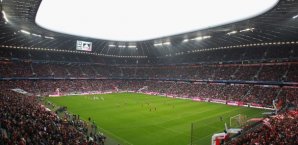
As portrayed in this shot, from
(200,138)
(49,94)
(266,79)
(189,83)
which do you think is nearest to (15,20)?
(49,94)

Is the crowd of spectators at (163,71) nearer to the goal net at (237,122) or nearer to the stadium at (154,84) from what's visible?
the stadium at (154,84)

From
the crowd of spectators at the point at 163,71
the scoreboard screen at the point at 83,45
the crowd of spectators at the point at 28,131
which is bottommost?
the crowd of spectators at the point at 163,71

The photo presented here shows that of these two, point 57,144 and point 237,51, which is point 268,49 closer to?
point 237,51

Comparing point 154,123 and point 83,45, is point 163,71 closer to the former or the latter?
point 83,45

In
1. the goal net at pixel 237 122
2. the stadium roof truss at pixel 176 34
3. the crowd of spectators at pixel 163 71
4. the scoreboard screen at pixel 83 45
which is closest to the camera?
the goal net at pixel 237 122

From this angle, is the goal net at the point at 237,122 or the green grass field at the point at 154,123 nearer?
the green grass field at the point at 154,123

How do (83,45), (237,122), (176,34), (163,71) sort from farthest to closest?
(163,71), (83,45), (176,34), (237,122)

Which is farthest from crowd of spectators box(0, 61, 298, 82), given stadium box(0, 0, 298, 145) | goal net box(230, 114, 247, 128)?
goal net box(230, 114, 247, 128)

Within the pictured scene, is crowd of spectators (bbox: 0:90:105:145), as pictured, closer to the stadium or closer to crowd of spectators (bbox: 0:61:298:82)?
the stadium

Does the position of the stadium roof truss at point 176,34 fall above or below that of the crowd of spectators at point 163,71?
above

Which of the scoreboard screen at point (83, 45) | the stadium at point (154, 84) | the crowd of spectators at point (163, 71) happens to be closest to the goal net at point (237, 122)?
the stadium at point (154, 84)

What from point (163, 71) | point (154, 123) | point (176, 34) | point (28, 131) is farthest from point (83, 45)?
point (28, 131)

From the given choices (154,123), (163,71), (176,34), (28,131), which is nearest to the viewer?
(28,131)

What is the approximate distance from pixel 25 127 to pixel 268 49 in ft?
180
